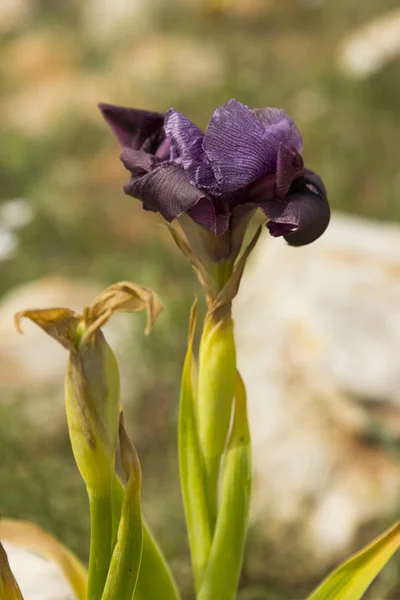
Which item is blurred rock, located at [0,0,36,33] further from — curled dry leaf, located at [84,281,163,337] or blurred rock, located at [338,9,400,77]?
curled dry leaf, located at [84,281,163,337]

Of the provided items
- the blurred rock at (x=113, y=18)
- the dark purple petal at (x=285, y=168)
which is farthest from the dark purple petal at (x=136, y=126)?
the blurred rock at (x=113, y=18)

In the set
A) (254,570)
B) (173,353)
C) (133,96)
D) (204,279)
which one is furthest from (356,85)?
(204,279)

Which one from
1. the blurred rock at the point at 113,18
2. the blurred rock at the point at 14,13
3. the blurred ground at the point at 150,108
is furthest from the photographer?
the blurred rock at the point at 14,13

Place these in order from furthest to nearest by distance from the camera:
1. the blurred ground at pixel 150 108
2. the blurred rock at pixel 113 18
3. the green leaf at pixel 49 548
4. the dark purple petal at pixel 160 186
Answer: the blurred rock at pixel 113 18 < the blurred ground at pixel 150 108 < the green leaf at pixel 49 548 < the dark purple petal at pixel 160 186

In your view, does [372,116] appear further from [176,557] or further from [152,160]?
[152,160]

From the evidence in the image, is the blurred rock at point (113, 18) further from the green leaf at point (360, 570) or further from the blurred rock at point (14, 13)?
the green leaf at point (360, 570)
